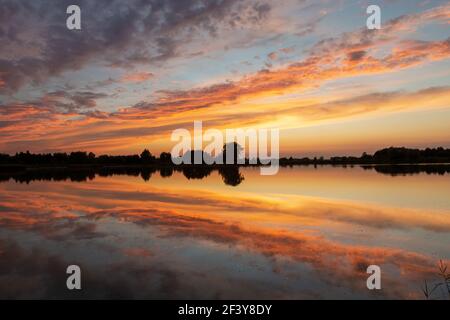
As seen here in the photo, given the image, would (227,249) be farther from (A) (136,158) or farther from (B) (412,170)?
(A) (136,158)

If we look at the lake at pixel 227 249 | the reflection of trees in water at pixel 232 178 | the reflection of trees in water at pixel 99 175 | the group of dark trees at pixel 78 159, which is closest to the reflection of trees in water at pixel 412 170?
the reflection of trees in water at pixel 232 178

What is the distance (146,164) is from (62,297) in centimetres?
16325

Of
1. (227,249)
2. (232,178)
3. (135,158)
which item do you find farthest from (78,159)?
(227,249)

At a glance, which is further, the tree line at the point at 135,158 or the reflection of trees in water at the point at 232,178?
the tree line at the point at 135,158

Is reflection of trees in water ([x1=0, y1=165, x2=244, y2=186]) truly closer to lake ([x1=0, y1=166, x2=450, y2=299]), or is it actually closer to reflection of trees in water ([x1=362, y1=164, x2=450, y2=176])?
lake ([x1=0, y1=166, x2=450, y2=299])

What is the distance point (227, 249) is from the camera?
41.7 ft

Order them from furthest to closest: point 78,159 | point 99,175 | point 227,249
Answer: point 78,159 < point 99,175 < point 227,249

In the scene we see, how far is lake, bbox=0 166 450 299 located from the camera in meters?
9.07

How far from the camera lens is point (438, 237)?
45.6ft

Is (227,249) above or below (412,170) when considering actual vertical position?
below

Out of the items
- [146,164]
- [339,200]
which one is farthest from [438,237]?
[146,164]

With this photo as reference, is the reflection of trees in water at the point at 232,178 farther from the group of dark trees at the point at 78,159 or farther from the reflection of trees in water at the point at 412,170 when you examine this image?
the group of dark trees at the point at 78,159

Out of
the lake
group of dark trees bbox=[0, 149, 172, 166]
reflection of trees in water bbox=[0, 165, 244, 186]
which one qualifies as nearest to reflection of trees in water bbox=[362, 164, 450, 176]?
reflection of trees in water bbox=[0, 165, 244, 186]

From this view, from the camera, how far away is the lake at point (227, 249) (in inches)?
357
